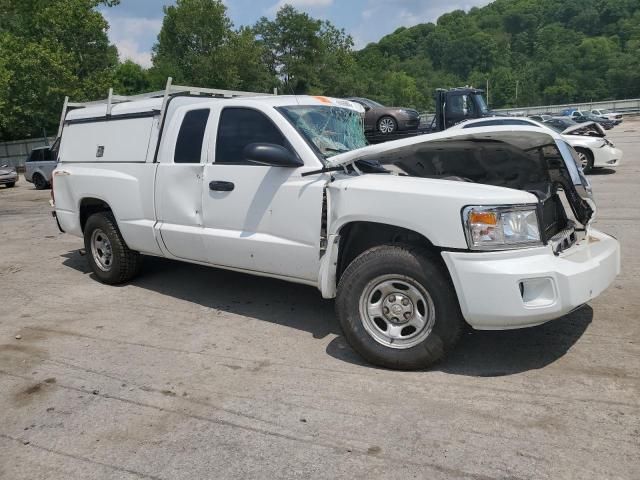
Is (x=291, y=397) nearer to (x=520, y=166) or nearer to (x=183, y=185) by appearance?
(x=183, y=185)

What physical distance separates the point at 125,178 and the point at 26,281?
7.53ft

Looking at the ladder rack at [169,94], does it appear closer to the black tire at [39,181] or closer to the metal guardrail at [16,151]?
the black tire at [39,181]

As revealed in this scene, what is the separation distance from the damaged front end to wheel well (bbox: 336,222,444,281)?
51cm

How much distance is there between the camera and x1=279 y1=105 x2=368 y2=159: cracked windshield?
4.73m

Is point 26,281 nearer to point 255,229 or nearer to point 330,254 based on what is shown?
point 255,229

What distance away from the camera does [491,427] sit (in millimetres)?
3219

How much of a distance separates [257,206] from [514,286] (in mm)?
2138

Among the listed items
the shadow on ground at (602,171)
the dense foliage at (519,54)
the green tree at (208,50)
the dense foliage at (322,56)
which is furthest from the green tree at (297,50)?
the shadow on ground at (602,171)

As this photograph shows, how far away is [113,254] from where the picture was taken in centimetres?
634

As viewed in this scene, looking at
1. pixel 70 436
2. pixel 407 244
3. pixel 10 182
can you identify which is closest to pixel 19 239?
pixel 70 436

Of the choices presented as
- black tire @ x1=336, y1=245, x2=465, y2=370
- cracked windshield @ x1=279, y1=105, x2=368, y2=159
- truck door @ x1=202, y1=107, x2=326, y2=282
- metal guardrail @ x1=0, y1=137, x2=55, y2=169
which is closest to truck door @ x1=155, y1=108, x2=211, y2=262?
truck door @ x1=202, y1=107, x2=326, y2=282

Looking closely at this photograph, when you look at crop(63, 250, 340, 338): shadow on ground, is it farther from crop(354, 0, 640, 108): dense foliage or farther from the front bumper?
crop(354, 0, 640, 108): dense foliage

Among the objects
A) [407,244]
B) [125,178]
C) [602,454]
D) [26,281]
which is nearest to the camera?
[602,454]

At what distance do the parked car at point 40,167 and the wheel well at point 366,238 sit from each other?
20104mm
